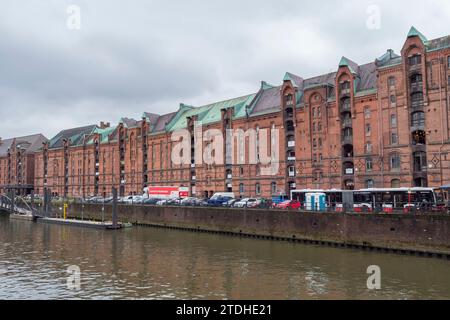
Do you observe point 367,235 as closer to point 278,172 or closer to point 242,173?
point 278,172

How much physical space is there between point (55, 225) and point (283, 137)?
3814 centimetres

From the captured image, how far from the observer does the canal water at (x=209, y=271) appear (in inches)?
888

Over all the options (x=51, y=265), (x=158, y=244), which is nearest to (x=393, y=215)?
(x=158, y=244)

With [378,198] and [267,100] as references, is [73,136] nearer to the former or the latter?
[267,100]

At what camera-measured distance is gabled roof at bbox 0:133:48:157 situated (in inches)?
5177

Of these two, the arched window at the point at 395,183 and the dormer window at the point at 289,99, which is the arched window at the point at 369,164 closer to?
the arched window at the point at 395,183

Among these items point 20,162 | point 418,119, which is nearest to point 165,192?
point 418,119

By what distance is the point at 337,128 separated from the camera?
6031 cm

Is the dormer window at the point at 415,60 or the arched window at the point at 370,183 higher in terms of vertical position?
the dormer window at the point at 415,60

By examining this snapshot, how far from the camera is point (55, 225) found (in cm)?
6588

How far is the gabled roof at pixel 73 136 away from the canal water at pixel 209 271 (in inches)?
2980

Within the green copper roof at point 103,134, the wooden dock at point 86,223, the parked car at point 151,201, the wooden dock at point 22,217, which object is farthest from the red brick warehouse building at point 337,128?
the wooden dock at point 22,217

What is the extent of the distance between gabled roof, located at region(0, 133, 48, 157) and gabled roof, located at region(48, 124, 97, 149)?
985cm

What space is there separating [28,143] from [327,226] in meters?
118
